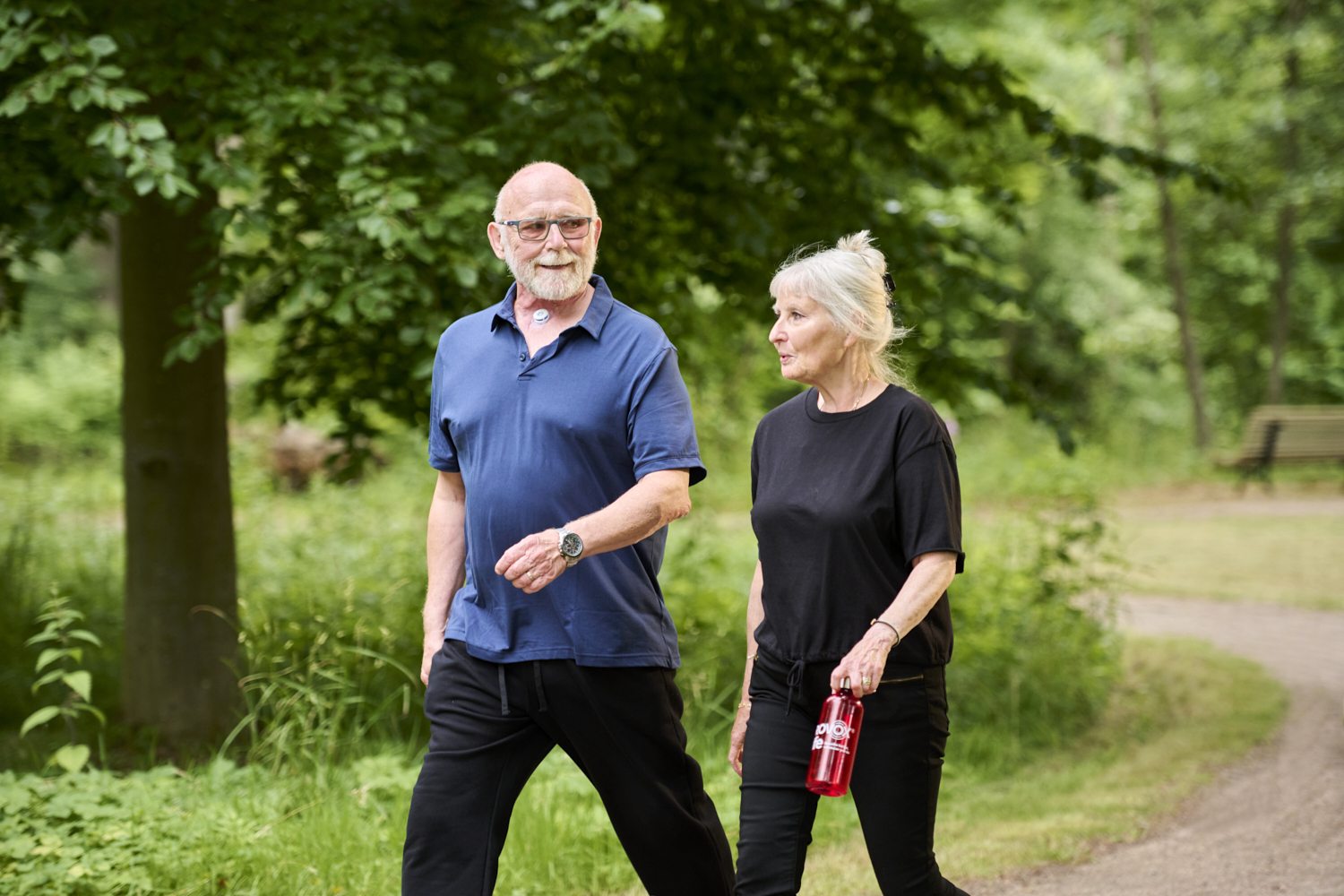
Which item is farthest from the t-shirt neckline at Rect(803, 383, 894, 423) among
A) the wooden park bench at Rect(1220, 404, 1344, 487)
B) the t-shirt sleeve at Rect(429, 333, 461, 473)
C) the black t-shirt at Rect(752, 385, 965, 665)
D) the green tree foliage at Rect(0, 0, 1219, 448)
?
the wooden park bench at Rect(1220, 404, 1344, 487)

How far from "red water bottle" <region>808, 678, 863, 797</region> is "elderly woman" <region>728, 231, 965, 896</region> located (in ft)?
0.14

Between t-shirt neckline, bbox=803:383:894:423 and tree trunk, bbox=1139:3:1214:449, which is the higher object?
tree trunk, bbox=1139:3:1214:449

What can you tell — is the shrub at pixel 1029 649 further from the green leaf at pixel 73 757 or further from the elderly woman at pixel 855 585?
the green leaf at pixel 73 757

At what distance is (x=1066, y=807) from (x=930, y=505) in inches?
127

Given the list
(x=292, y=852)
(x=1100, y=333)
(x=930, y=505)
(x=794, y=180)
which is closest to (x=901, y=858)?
(x=930, y=505)

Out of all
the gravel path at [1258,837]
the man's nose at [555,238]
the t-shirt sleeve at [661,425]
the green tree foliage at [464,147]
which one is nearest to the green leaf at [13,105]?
the green tree foliage at [464,147]

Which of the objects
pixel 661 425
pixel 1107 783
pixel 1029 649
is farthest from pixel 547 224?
pixel 1029 649

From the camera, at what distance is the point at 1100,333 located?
70.5ft

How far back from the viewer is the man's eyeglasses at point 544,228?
2.77 meters

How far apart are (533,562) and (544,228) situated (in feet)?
→ 2.69

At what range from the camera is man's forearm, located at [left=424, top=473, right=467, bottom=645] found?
294cm

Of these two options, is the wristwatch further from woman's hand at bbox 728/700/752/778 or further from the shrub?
the shrub

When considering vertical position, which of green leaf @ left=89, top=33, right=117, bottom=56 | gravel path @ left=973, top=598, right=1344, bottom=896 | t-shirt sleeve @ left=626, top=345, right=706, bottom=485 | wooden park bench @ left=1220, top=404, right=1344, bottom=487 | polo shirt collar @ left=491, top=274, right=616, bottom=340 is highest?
green leaf @ left=89, top=33, right=117, bottom=56

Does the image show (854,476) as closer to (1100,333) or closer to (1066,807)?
(1066,807)
